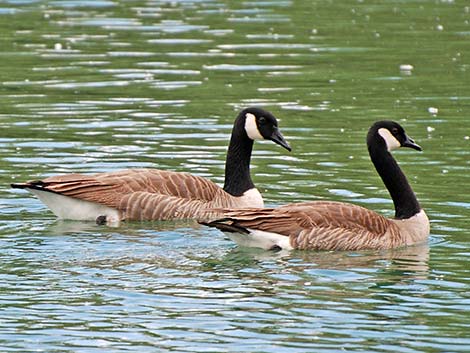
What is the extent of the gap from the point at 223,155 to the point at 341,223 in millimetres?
5422

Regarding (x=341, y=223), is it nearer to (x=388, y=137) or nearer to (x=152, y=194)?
(x=388, y=137)

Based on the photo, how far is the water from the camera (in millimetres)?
11828

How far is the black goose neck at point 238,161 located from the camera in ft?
57.1

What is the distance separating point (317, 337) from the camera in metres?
11.4

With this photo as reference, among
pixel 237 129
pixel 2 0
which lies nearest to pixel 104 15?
pixel 2 0

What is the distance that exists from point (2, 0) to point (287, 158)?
17288 mm

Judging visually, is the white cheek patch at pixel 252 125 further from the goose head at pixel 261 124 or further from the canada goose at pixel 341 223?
the canada goose at pixel 341 223

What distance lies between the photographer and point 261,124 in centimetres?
1741

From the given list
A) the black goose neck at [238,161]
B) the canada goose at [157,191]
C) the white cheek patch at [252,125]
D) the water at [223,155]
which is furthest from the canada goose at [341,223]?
the black goose neck at [238,161]

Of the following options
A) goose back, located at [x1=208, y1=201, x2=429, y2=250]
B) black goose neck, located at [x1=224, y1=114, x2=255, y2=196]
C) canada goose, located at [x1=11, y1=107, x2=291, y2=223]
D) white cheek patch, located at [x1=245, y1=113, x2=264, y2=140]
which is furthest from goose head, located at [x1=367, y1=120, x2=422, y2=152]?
black goose neck, located at [x1=224, y1=114, x2=255, y2=196]

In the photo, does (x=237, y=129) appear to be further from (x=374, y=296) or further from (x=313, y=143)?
(x=374, y=296)

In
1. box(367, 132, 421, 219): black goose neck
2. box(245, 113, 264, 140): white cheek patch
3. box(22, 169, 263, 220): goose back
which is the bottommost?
box(22, 169, 263, 220): goose back

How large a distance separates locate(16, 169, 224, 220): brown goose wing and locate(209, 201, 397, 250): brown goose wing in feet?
7.03

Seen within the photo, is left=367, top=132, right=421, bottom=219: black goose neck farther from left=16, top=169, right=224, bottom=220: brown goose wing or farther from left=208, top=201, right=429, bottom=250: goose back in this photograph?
left=16, top=169, right=224, bottom=220: brown goose wing
